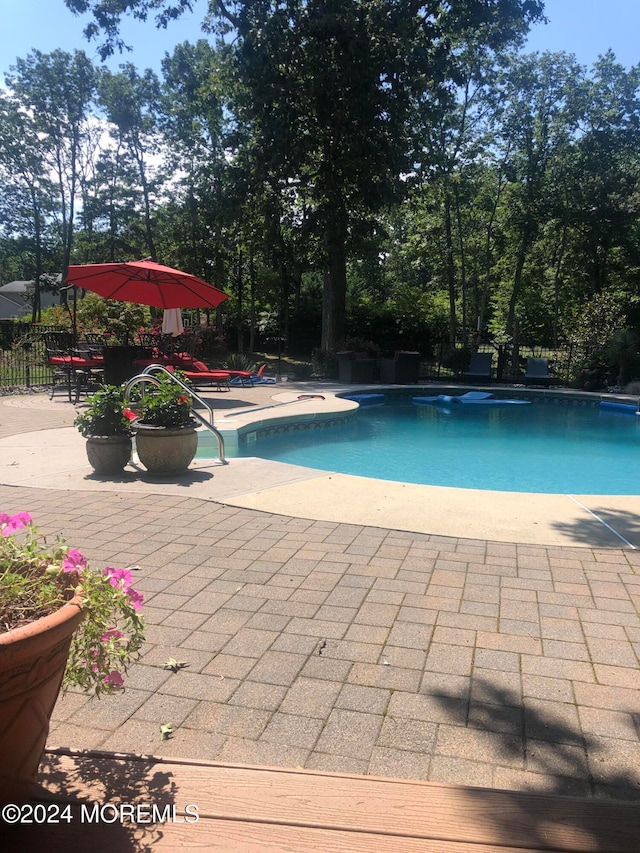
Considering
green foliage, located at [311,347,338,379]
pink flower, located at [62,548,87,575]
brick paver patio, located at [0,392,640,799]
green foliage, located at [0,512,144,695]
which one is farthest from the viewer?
green foliage, located at [311,347,338,379]

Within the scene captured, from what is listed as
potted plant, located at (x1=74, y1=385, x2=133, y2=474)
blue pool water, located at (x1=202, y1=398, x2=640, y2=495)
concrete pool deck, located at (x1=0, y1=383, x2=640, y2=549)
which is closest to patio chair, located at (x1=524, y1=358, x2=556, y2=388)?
Result: blue pool water, located at (x1=202, y1=398, x2=640, y2=495)

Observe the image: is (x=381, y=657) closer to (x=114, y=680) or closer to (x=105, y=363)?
(x=114, y=680)

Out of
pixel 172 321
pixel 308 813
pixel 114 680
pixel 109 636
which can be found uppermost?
pixel 172 321

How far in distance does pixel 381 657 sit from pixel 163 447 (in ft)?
12.2

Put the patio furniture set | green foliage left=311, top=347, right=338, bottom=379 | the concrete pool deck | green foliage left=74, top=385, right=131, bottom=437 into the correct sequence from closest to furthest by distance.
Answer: the concrete pool deck
green foliage left=74, top=385, right=131, bottom=437
the patio furniture set
green foliage left=311, top=347, right=338, bottom=379

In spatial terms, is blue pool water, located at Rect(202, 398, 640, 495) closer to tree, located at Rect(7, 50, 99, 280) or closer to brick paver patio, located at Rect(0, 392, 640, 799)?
brick paver patio, located at Rect(0, 392, 640, 799)

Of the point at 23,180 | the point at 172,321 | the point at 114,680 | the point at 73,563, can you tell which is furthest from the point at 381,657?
the point at 23,180

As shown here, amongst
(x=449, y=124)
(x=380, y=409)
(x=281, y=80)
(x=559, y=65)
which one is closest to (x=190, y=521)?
(x=380, y=409)

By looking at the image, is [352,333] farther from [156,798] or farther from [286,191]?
[156,798]

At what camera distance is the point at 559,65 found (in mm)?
19984

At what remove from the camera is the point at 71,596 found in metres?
1.62

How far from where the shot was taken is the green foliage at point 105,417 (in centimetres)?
573

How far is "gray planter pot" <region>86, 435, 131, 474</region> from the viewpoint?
577 centimetres

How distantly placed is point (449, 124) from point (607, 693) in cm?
2085
